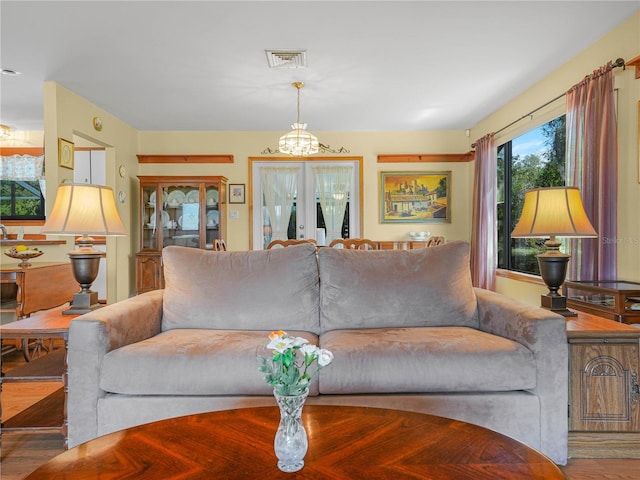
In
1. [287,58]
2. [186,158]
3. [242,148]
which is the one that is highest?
[287,58]

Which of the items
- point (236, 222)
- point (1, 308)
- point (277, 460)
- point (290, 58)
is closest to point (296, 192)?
point (236, 222)

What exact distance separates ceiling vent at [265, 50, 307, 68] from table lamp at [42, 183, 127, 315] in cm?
175

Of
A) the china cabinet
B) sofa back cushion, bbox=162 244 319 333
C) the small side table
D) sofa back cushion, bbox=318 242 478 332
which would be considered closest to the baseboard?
sofa back cushion, bbox=318 242 478 332

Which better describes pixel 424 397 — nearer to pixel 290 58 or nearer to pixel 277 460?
pixel 277 460

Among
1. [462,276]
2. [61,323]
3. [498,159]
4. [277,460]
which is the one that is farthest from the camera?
[498,159]

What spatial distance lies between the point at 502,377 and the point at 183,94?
151 inches

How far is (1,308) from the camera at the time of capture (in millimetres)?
3188

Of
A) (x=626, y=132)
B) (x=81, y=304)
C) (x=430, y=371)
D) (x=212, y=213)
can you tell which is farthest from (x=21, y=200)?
(x=626, y=132)

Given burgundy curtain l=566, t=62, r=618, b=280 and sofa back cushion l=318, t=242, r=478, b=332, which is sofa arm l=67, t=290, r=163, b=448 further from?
burgundy curtain l=566, t=62, r=618, b=280

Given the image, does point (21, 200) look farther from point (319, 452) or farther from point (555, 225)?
point (555, 225)

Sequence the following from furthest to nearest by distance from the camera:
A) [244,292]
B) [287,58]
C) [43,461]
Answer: [287,58], [244,292], [43,461]

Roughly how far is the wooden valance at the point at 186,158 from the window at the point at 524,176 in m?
3.55

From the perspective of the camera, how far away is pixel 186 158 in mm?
5449

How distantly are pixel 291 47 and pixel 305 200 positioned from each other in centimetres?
273
